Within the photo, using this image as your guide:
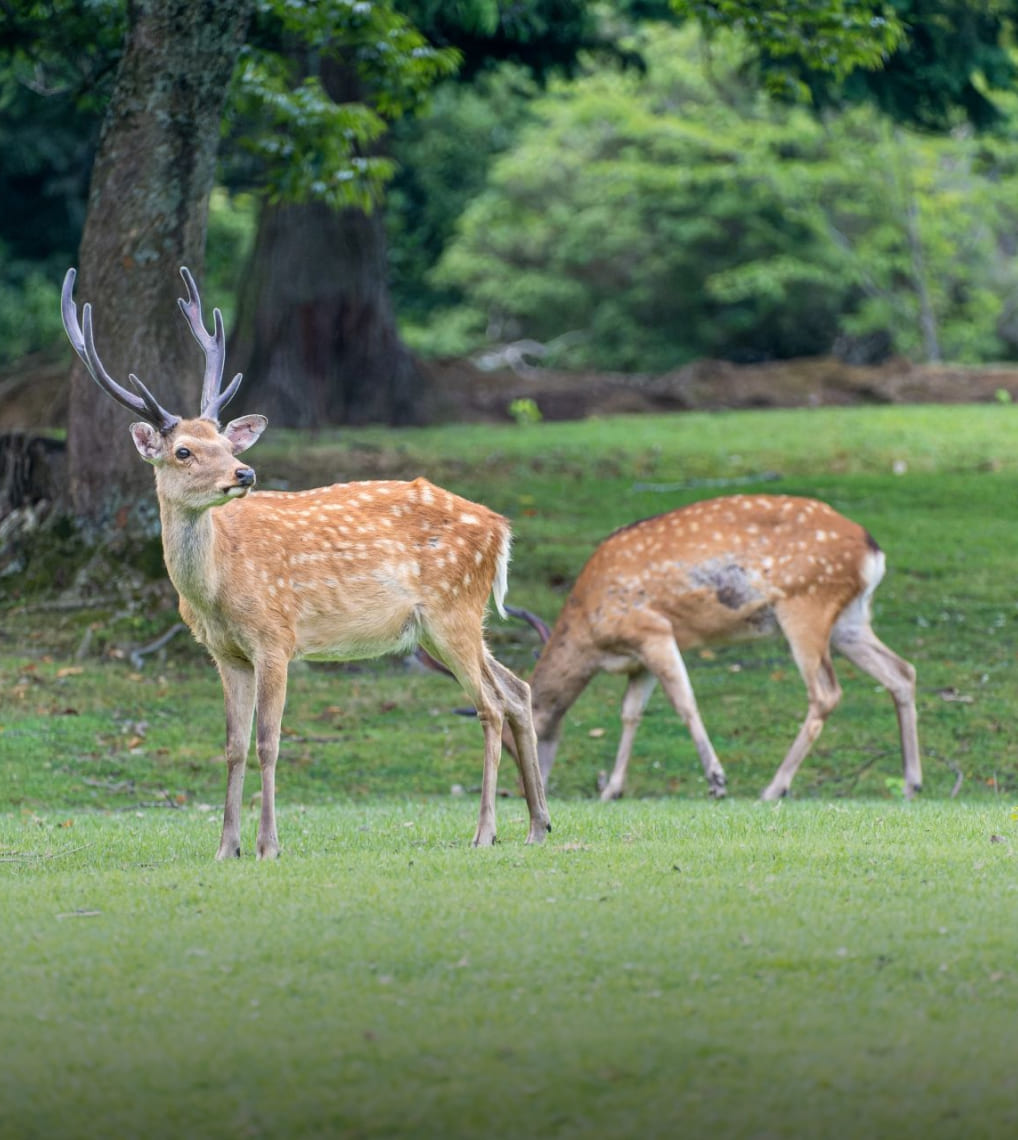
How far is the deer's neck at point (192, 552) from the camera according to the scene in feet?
23.8

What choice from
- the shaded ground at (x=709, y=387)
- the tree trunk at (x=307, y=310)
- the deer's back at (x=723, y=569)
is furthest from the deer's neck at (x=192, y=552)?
the shaded ground at (x=709, y=387)

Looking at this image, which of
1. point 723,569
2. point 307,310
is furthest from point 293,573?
point 307,310

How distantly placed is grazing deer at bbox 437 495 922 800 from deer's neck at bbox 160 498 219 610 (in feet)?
12.5

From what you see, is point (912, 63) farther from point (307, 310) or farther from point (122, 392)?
point (122, 392)

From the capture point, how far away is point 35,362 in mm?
25719

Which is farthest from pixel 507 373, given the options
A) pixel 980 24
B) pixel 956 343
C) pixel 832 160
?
pixel 956 343

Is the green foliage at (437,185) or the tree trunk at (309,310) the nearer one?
the tree trunk at (309,310)

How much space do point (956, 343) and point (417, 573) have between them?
93.3 feet

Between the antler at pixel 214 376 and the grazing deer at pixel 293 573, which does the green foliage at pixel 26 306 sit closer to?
the antler at pixel 214 376

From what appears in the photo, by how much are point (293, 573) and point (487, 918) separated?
2265 millimetres

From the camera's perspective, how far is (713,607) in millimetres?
11148

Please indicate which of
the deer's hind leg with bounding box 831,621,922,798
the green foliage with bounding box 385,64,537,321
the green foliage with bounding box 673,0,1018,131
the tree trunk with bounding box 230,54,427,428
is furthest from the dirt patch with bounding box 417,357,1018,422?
the deer's hind leg with bounding box 831,621,922,798

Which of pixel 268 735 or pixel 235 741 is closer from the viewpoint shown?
pixel 268 735

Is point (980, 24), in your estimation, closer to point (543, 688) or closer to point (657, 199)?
point (543, 688)
